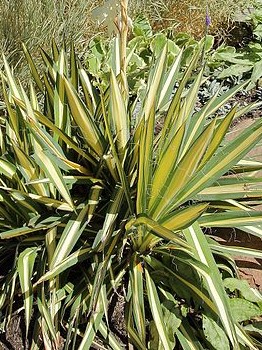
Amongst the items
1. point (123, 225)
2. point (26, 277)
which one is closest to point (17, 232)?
point (26, 277)

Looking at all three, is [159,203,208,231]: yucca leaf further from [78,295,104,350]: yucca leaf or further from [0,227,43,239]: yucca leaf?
[0,227,43,239]: yucca leaf

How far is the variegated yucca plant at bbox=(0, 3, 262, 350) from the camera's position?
2611 mm

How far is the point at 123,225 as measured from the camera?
9.02 feet

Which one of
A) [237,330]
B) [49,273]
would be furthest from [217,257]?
[49,273]

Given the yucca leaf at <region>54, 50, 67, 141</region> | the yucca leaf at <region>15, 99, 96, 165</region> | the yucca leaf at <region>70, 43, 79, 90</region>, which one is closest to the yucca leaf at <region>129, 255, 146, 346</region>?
the yucca leaf at <region>15, 99, 96, 165</region>

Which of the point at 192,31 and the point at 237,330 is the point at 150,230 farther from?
the point at 192,31

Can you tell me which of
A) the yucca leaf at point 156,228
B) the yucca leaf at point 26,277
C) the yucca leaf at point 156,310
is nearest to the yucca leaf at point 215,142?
the yucca leaf at point 156,228

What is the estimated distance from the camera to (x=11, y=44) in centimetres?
448

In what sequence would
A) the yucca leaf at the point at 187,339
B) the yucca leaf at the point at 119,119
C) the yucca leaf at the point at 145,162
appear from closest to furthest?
the yucca leaf at the point at 145,162 → the yucca leaf at the point at 187,339 → the yucca leaf at the point at 119,119

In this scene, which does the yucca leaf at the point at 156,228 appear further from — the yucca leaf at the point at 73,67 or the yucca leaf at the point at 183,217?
the yucca leaf at the point at 73,67

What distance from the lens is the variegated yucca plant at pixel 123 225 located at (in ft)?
8.57

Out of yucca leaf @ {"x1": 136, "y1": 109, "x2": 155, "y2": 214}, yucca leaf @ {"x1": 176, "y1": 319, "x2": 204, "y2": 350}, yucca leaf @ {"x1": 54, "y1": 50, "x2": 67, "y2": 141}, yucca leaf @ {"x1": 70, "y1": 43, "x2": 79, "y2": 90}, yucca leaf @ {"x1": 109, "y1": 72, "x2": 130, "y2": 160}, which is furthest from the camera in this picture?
yucca leaf @ {"x1": 70, "y1": 43, "x2": 79, "y2": 90}

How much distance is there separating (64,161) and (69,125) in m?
0.31

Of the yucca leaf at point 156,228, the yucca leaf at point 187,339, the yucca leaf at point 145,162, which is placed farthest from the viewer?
the yucca leaf at point 187,339
